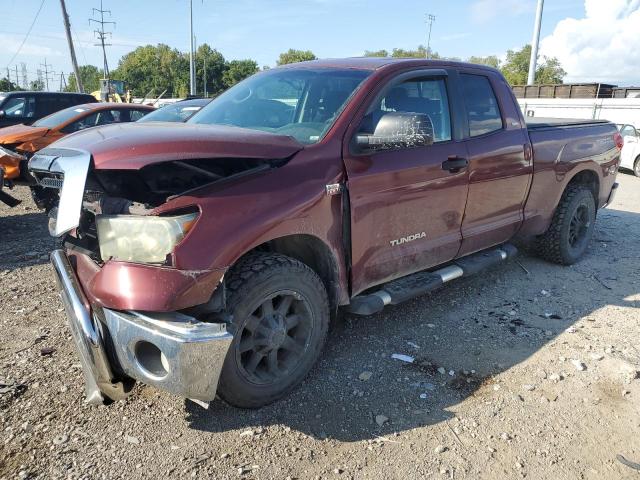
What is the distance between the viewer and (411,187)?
3.31 metres

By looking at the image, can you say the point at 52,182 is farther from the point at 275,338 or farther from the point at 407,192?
the point at 407,192

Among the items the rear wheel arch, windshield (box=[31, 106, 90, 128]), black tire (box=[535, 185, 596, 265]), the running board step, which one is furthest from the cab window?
windshield (box=[31, 106, 90, 128])

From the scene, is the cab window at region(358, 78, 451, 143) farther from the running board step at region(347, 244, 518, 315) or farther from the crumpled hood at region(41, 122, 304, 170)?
the running board step at region(347, 244, 518, 315)

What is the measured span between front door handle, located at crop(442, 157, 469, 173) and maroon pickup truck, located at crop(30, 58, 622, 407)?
2 cm

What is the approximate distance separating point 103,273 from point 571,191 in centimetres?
463

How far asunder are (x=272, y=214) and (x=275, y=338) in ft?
2.27

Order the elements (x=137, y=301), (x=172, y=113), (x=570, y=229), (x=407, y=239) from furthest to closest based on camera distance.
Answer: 1. (x=172, y=113)
2. (x=570, y=229)
3. (x=407, y=239)
4. (x=137, y=301)

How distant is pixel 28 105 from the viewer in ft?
36.4

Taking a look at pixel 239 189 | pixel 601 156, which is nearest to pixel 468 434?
pixel 239 189

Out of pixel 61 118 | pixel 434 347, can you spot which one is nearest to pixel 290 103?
pixel 434 347

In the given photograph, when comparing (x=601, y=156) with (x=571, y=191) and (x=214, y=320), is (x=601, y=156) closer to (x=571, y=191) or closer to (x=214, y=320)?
(x=571, y=191)

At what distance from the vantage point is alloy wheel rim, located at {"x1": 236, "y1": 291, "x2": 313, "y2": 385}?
268 cm

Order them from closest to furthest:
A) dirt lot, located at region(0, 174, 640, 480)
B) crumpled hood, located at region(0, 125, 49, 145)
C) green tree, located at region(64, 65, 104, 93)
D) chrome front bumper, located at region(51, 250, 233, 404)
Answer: chrome front bumper, located at region(51, 250, 233, 404)
dirt lot, located at region(0, 174, 640, 480)
crumpled hood, located at region(0, 125, 49, 145)
green tree, located at region(64, 65, 104, 93)

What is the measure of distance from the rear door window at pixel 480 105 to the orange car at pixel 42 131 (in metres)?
5.01
